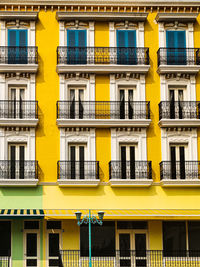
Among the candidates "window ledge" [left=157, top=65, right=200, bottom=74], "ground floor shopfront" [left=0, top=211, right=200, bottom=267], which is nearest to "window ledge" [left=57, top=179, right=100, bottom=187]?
"ground floor shopfront" [left=0, top=211, right=200, bottom=267]

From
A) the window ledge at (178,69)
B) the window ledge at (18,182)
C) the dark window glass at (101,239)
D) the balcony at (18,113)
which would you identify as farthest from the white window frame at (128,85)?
the dark window glass at (101,239)

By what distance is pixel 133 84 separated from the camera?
30719 mm

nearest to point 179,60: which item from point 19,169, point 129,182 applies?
point 129,182

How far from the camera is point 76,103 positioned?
3030 centimetres

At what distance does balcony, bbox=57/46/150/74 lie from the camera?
30203mm

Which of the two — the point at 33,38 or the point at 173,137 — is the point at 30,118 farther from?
the point at 173,137

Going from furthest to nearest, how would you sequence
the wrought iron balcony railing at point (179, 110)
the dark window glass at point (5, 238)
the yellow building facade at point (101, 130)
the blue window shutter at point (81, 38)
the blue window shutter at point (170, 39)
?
the blue window shutter at point (170, 39), the blue window shutter at point (81, 38), the wrought iron balcony railing at point (179, 110), the yellow building facade at point (101, 130), the dark window glass at point (5, 238)

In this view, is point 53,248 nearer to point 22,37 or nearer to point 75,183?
point 75,183

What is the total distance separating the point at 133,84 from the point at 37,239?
8.89 m

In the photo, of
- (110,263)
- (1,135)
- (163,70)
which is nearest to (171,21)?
(163,70)

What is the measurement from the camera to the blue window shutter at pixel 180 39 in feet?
103

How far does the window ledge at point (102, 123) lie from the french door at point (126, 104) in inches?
19.1

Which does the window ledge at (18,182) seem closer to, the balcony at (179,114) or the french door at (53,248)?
the french door at (53,248)

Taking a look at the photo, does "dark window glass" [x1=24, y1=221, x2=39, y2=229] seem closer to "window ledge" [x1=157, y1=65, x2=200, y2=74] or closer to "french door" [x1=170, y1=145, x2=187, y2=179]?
"french door" [x1=170, y1=145, x2=187, y2=179]
